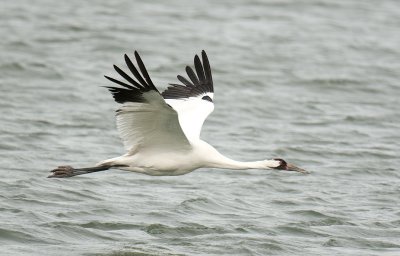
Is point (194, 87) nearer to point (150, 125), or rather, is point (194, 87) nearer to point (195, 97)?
point (195, 97)

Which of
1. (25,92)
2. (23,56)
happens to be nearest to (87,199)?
(25,92)

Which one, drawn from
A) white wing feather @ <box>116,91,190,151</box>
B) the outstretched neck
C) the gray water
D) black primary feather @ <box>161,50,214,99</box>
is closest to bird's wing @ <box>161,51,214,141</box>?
black primary feather @ <box>161,50,214,99</box>

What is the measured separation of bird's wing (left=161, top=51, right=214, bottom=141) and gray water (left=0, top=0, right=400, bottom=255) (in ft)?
4.26

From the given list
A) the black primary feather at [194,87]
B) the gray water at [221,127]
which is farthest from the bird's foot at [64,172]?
the black primary feather at [194,87]

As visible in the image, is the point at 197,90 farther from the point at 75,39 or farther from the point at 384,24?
the point at 384,24

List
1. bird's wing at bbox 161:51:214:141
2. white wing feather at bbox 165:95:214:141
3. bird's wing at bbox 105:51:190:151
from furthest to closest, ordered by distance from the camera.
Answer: bird's wing at bbox 161:51:214:141
white wing feather at bbox 165:95:214:141
bird's wing at bbox 105:51:190:151

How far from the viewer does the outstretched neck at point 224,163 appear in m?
12.9

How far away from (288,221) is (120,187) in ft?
8.59

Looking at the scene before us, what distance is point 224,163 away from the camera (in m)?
13.0

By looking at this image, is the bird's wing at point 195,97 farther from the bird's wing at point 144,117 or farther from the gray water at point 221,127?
the gray water at point 221,127

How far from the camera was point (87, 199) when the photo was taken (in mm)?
14586

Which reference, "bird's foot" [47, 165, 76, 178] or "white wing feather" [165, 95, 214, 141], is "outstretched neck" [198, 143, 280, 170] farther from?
"bird's foot" [47, 165, 76, 178]

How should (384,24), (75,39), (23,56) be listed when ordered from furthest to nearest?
(384,24) → (75,39) → (23,56)

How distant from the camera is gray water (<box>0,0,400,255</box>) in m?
13.4
